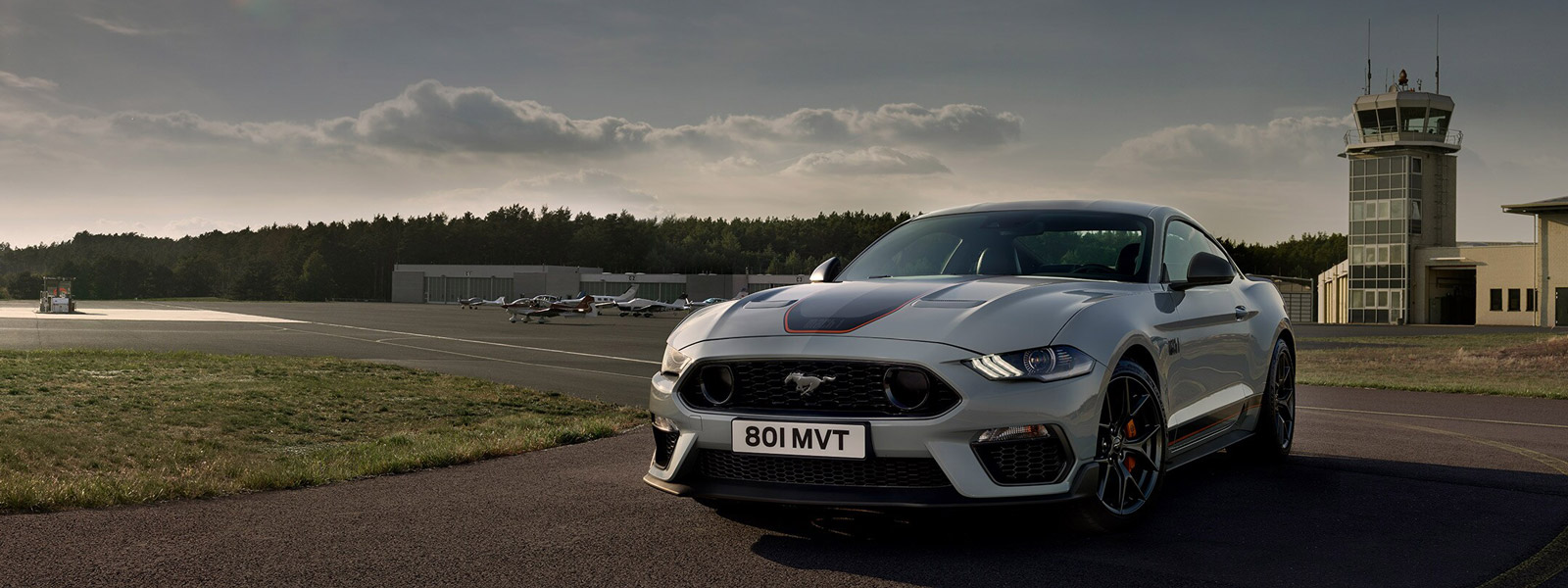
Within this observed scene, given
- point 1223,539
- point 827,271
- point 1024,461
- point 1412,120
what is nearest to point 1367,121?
point 1412,120

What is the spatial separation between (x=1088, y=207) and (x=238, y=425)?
9488 millimetres

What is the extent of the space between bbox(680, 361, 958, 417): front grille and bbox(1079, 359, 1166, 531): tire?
79cm

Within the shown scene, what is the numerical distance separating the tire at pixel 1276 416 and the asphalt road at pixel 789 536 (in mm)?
189

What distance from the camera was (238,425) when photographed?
1208 cm

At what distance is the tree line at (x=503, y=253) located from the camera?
155875mm

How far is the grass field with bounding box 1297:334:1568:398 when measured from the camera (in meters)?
16.8

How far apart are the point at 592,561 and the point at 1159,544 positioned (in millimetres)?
2389

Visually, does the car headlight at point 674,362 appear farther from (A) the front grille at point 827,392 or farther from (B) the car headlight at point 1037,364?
(B) the car headlight at point 1037,364

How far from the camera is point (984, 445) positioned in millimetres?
4504

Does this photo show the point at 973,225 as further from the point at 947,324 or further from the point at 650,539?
the point at 650,539

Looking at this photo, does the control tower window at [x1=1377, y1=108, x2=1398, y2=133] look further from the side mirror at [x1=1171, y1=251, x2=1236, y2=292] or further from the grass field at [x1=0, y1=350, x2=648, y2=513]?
the side mirror at [x1=1171, y1=251, x2=1236, y2=292]

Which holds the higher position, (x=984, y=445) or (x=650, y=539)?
(x=984, y=445)

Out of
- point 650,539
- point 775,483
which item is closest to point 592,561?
point 650,539

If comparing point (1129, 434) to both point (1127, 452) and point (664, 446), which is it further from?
point (664, 446)
